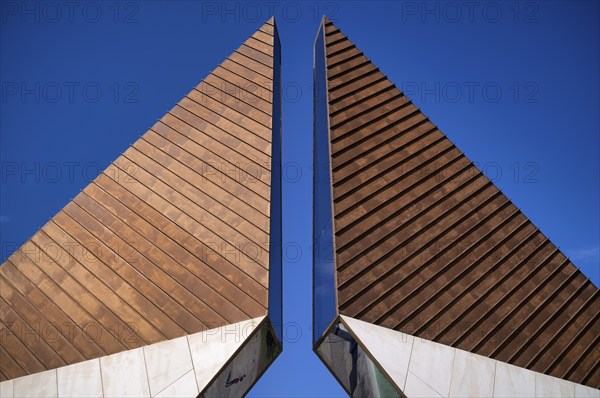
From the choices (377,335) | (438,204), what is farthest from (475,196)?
(377,335)

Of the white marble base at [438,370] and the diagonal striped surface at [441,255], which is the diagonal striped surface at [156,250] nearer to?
the diagonal striped surface at [441,255]

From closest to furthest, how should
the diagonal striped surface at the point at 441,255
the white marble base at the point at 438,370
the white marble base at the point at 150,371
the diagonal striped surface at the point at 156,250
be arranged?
the white marble base at the point at 150,371 < the white marble base at the point at 438,370 < the diagonal striped surface at the point at 156,250 < the diagonal striped surface at the point at 441,255

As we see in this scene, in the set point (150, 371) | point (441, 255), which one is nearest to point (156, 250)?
point (150, 371)

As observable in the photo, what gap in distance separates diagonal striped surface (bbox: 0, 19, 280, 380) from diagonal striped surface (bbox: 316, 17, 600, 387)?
9.83 ft

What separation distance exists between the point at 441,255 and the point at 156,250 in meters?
9.65

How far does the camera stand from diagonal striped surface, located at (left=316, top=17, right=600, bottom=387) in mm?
18141

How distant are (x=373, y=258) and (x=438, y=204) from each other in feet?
13.7

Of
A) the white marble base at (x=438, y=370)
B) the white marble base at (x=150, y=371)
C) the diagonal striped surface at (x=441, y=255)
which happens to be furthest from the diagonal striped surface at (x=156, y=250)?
the white marble base at (x=438, y=370)

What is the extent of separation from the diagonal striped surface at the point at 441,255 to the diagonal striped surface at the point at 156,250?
9.83 ft

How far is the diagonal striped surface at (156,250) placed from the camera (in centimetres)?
1725

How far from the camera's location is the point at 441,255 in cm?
1984

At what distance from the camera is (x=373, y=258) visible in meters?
18.9

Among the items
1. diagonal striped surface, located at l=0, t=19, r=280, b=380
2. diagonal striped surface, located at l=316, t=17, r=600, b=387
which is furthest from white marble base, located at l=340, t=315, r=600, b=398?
diagonal striped surface, located at l=0, t=19, r=280, b=380

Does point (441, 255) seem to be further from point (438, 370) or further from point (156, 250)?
point (156, 250)
